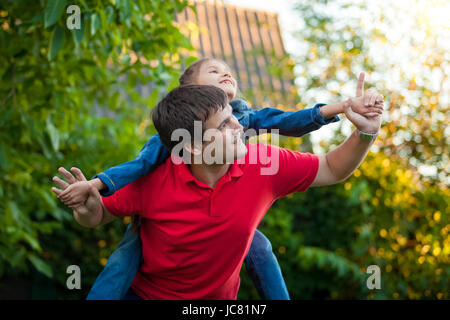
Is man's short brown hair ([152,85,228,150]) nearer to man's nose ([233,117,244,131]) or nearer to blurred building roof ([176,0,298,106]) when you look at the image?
man's nose ([233,117,244,131])

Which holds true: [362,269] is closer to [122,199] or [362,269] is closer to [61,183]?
[122,199]

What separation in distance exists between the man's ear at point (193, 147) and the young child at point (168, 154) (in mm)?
145

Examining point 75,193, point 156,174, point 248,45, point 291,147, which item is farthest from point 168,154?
point 248,45

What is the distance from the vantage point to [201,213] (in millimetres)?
1738

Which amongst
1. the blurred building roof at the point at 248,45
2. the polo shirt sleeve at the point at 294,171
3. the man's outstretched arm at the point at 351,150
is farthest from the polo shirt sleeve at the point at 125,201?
the blurred building roof at the point at 248,45

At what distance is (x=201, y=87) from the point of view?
1720 millimetres

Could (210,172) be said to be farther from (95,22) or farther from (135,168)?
(95,22)

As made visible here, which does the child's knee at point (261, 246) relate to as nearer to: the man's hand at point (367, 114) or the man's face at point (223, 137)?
the man's face at point (223, 137)

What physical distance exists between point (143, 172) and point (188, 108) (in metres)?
0.30

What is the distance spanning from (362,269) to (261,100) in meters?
2.17

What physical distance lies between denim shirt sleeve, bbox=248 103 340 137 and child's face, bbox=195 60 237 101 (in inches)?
5.4

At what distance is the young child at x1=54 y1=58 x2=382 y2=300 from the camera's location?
1.63 m

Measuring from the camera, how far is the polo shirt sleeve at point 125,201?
5.67ft
